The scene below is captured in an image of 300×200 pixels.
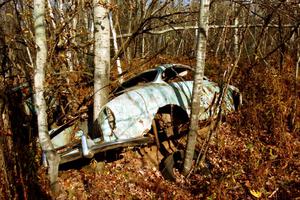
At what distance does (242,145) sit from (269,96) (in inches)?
58.6

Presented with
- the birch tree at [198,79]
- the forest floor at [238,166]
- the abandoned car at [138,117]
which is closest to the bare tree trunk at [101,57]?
the abandoned car at [138,117]

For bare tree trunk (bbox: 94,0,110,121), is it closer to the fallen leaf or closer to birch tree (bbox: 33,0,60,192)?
birch tree (bbox: 33,0,60,192)

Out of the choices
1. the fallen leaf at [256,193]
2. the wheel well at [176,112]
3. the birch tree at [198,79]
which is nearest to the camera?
the fallen leaf at [256,193]

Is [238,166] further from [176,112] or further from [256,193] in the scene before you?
[176,112]

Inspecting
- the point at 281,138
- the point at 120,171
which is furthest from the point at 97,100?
the point at 281,138

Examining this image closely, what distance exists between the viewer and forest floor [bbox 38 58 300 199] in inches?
214

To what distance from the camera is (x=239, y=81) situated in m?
8.91

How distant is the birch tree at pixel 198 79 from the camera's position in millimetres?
5414

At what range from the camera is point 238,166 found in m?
6.27

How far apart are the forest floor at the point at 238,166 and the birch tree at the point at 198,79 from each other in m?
0.39

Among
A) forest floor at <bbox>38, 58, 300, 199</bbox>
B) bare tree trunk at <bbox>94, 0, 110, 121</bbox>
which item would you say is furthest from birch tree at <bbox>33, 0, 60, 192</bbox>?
bare tree trunk at <bbox>94, 0, 110, 121</bbox>

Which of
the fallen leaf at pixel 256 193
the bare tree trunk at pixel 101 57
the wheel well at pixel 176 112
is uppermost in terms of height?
the bare tree trunk at pixel 101 57

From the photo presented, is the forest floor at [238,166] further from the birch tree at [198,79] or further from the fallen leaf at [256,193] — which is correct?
the birch tree at [198,79]

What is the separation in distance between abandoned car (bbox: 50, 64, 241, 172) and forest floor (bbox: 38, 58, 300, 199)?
62 cm
